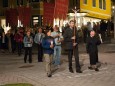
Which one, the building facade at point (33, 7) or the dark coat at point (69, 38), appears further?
the building facade at point (33, 7)

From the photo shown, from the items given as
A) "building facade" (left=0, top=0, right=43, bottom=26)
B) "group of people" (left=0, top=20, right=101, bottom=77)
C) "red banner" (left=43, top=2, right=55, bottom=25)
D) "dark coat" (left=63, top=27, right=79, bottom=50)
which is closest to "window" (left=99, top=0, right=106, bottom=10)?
"building facade" (left=0, top=0, right=43, bottom=26)

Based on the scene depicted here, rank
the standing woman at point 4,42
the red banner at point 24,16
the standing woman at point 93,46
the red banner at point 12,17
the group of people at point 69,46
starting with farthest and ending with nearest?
the red banner at point 12,17 → the red banner at point 24,16 → the standing woman at point 4,42 → the standing woman at point 93,46 → the group of people at point 69,46

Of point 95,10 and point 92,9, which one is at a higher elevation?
point 92,9

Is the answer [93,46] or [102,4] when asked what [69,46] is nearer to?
[93,46]

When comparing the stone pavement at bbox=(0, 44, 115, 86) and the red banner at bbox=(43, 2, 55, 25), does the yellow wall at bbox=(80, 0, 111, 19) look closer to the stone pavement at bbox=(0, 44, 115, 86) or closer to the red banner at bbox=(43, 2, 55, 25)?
the red banner at bbox=(43, 2, 55, 25)

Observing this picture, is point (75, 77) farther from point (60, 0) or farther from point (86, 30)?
point (86, 30)

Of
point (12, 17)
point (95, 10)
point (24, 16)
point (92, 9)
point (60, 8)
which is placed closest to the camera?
point (60, 8)

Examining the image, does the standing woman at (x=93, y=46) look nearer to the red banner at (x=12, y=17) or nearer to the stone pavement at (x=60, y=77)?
the stone pavement at (x=60, y=77)

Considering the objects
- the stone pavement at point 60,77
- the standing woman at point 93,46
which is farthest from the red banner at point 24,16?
the standing woman at point 93,46

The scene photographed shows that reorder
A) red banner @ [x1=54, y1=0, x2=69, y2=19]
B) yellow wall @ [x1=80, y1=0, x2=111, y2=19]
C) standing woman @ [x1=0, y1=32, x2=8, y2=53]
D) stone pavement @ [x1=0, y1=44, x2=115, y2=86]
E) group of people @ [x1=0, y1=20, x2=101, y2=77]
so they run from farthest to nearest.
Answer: yellow wall @ [x1=80, y1=0, x2=111, y2=19] → standing woman @ [x1=0, y1=32, x2=8, y2=53] → red banner @ [x1=54, y1=0, x2=69, y2=19] → group of people @ [x1=0, y1=20, x2=101, y2=77] → stone pavement @ [x1=0, y1=44, x2=115, y2=86]

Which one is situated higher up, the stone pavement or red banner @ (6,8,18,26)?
red banner @ (6,8,18,26)

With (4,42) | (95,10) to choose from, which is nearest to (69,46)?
(4,42)

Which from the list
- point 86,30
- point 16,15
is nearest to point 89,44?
point 86,30

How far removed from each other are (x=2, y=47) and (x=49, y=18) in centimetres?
404
